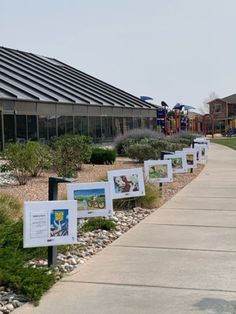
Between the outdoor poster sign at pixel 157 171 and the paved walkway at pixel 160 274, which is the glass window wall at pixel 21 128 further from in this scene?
the paved walkway at pixel 160 274

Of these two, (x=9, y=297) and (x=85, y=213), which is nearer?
(x=9, y=297)

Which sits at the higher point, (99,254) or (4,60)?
(4,60)

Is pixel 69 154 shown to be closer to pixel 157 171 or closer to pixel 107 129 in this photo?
pixel 157 171

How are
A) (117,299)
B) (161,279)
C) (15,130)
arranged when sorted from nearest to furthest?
(117,299), (161,279), (15,130)

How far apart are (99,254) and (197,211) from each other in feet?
12.5

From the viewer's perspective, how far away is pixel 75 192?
7859 mm

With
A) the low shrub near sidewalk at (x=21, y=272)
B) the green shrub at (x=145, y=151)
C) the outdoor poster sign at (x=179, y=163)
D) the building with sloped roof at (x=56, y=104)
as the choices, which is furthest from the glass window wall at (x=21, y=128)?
the low shrub near sidewalk at (x=21, y=272)

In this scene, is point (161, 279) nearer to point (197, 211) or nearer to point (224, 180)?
point (197, 211)

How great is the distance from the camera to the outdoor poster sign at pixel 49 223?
6.07 metres

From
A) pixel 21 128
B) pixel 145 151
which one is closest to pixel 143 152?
pixel 145 151

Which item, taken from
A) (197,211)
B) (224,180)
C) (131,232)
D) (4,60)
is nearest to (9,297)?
(131,232)

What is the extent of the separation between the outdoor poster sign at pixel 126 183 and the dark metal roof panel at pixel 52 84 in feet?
57.7

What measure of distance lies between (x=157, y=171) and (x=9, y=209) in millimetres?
4889

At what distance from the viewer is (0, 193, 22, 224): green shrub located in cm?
848
